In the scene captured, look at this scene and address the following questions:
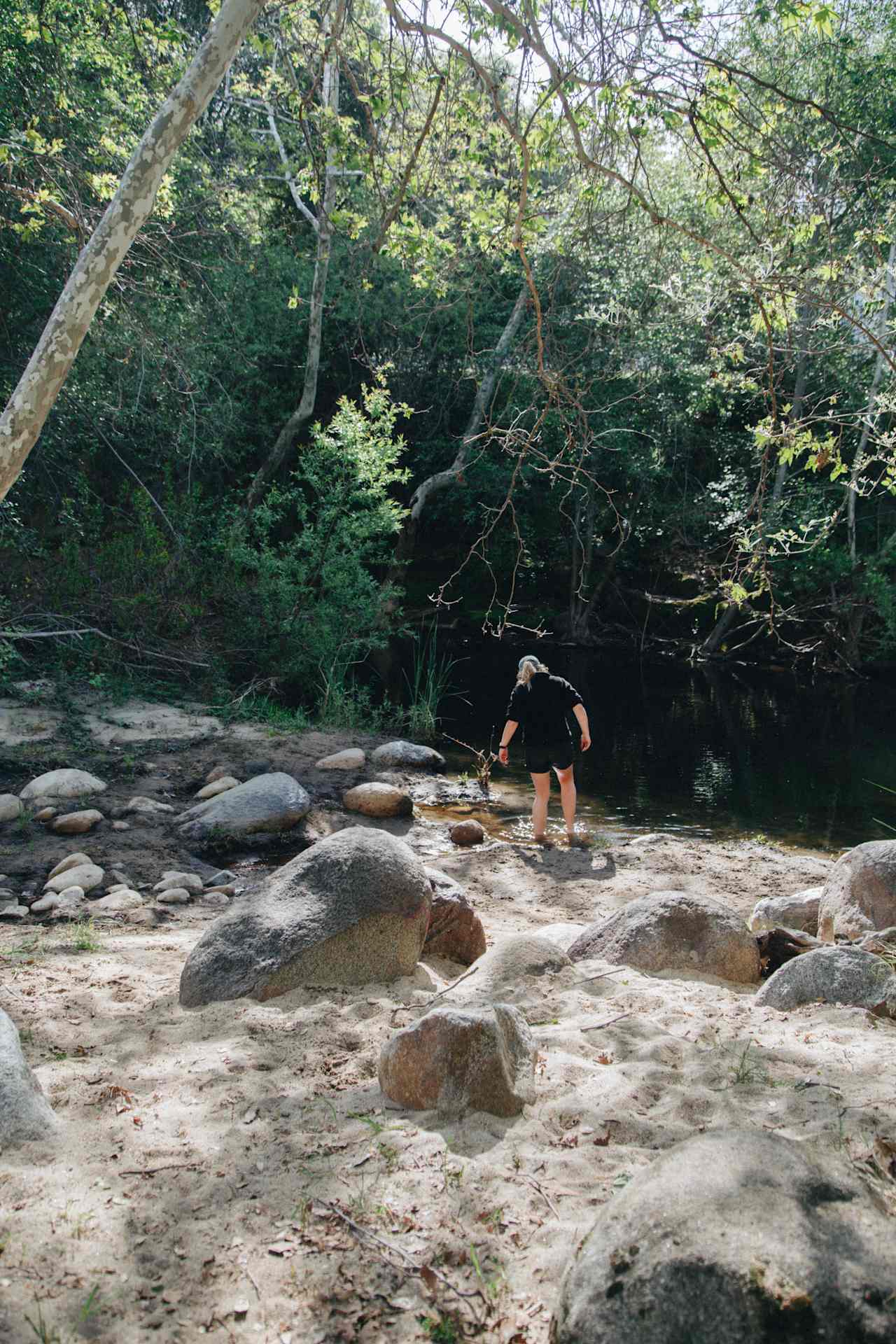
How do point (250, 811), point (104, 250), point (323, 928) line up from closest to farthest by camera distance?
point (104, 250) < point (323, 928) < point (250, 811)

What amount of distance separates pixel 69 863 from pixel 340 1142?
4.99 metres

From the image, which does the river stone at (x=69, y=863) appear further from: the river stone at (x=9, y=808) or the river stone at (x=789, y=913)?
the river stone at (x=789, y=913)

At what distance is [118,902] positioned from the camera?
257 inches

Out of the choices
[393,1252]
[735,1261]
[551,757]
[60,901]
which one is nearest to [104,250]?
[393,1252]

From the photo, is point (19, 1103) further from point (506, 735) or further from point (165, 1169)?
point (506, 735)

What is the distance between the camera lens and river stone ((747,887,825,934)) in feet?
21.4

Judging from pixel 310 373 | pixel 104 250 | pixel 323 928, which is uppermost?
pixel 310 373

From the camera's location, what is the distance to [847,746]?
47.6 feet

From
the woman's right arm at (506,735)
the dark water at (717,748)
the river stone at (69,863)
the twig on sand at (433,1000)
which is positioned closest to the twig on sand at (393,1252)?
the twig on sand at (433,1000)

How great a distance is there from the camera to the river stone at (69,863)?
23.1 ft

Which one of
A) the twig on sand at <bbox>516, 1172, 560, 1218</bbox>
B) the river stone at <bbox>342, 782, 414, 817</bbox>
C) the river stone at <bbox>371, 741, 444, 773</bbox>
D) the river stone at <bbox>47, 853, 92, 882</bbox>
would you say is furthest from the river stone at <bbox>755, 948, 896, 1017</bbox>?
the river stone at <bbox>371, 741, 444, 773</bbox>

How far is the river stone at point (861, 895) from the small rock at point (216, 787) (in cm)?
570

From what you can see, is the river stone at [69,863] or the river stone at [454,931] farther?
the river stone at [69,863]

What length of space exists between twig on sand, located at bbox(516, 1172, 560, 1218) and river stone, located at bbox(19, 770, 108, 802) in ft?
22.9
